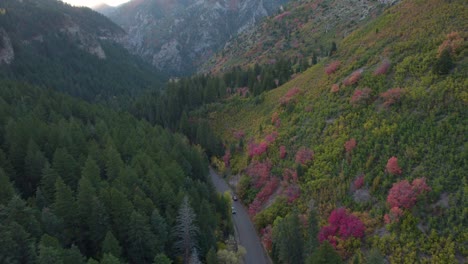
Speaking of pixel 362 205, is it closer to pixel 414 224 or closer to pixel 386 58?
pixel 414 224

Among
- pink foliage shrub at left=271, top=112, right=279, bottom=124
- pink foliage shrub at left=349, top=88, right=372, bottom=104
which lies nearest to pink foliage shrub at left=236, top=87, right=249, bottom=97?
pink foliage shrub at left=271, top=112, right=279, bottom=124

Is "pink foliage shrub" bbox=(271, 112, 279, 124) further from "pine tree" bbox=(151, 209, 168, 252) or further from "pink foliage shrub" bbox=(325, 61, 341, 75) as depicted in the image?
"pine tree" bbox=(151, 209, 168, 252)

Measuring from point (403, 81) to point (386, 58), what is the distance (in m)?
10.0

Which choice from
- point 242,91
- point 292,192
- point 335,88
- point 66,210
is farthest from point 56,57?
point 292,192

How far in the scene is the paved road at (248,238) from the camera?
47.4 metres

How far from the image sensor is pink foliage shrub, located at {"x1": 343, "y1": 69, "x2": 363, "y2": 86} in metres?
61.7

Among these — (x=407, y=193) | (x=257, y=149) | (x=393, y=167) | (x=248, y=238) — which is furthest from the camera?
(x=257, y=149)

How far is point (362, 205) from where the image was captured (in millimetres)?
43438

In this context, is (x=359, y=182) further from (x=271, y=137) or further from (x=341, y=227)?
(x=271, y=137)

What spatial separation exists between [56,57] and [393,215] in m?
173

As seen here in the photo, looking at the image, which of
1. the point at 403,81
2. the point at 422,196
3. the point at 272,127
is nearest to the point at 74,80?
the point at 272,127

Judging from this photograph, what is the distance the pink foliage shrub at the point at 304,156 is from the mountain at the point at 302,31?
60.8m

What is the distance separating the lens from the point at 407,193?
38844mm

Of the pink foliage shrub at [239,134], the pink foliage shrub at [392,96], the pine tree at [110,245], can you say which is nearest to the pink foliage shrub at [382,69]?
the pink foliage shrub at [392,96]
